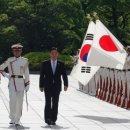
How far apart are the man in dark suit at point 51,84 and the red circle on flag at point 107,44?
319cm

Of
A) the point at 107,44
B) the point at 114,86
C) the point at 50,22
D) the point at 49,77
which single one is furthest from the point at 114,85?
the point at 50,22

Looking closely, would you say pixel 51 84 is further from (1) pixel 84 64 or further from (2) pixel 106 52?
(1) pixel 84 64

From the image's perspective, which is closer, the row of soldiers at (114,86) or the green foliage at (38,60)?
the row of soldiers at (114,86)

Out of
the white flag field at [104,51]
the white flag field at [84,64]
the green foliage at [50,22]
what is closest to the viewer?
the white flag field at [104,51]

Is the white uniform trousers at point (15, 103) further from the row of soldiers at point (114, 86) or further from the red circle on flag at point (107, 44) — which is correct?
the row of soldiers at point (114, 86)

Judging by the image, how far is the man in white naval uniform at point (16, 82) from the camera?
1047 centimetres

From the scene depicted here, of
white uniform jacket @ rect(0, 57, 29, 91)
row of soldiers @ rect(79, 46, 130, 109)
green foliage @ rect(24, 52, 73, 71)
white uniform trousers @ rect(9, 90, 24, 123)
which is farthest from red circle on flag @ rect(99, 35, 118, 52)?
green foliage @ rect(24, 52, 73, 71)

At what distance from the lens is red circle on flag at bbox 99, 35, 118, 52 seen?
13672mm

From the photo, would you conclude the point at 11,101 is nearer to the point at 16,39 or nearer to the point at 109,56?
the point at 109,56

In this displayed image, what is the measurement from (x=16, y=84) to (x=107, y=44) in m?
4.18

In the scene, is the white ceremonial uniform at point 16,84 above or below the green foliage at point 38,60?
above

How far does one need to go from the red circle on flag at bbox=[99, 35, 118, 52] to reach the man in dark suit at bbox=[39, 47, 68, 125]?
319 cm

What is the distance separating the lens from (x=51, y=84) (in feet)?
34.9

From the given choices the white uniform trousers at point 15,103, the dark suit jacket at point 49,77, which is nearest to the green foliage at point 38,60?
the dark suit jacket at point 49,77
